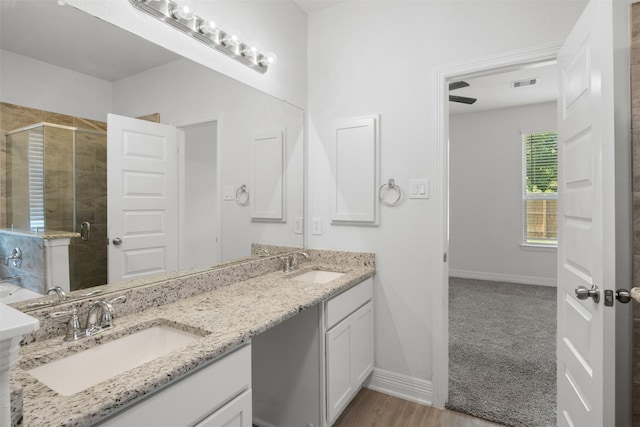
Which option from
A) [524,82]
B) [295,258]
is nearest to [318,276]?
[295,258]

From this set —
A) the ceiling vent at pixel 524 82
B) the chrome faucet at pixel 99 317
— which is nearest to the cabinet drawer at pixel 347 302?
the chrome faucet at pixel 99 317

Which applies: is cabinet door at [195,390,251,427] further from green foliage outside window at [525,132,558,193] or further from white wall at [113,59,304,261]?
green foliage outside window at [525,132,558,193]

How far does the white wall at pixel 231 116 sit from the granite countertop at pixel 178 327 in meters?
0.37

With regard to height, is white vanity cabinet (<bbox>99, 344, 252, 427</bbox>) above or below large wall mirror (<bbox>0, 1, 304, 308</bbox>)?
below

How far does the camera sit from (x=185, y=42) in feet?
5.39

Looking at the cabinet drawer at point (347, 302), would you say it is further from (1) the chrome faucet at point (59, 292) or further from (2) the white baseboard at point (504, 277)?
(2) the white baseboard at point (504, 277)

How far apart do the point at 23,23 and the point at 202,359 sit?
A: 121 centimetres

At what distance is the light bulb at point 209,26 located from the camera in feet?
5.53

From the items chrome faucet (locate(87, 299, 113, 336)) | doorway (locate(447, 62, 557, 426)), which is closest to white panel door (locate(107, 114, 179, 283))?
chrome faucet (locate(87, 299, 113, 336))

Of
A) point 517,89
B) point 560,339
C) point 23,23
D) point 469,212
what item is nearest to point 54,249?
point 23,23

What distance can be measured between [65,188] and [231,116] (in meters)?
0.97

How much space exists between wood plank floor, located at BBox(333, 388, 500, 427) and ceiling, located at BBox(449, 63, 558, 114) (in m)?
2.97

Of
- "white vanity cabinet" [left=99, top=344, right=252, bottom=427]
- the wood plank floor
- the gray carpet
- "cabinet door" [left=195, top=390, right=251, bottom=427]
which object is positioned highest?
"white vanity cabinet" [left=99, top=344, right=252, bottom=427]

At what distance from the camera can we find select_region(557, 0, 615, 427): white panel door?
3.70 ft
